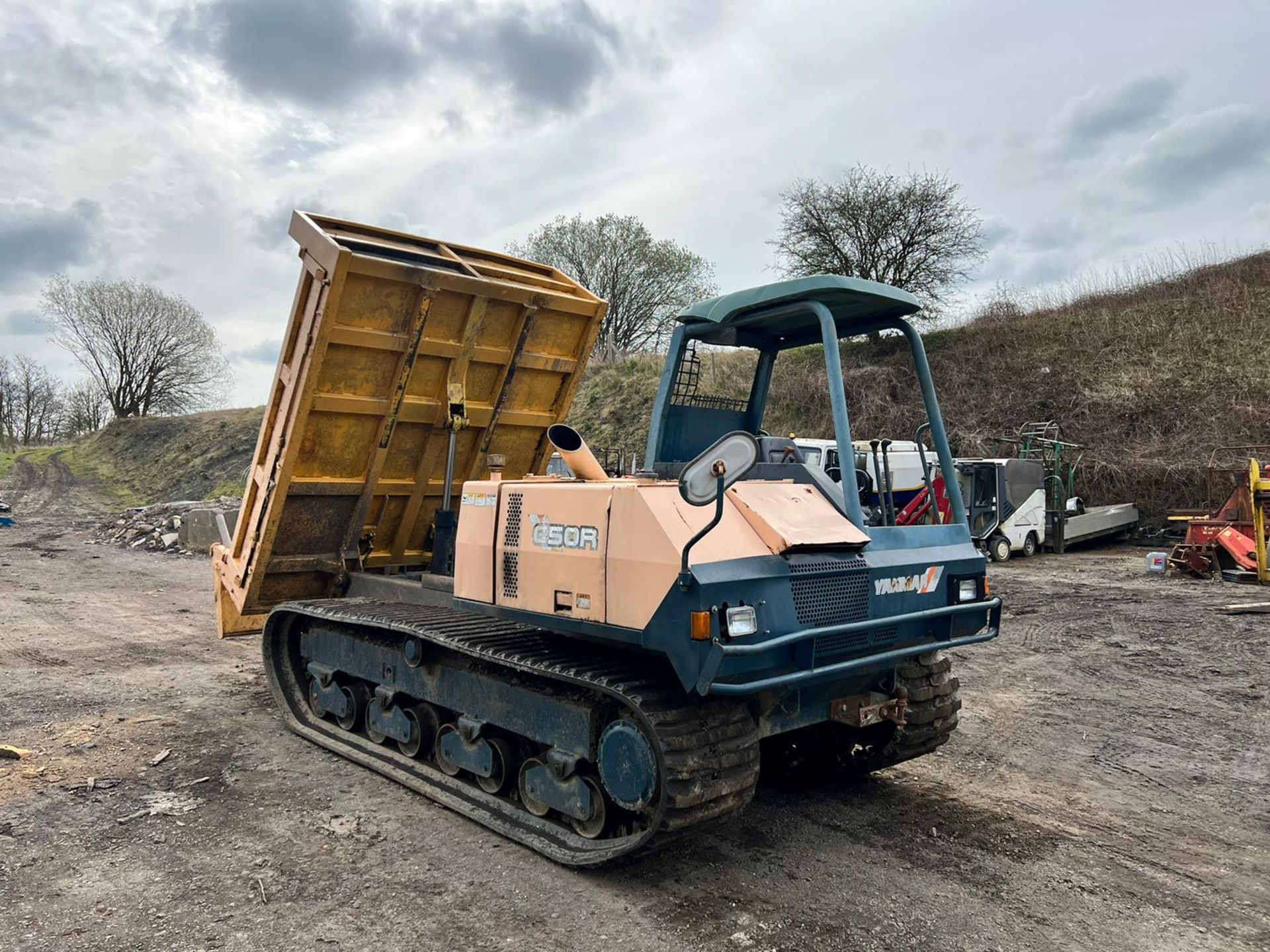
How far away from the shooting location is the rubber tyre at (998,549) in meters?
15.8

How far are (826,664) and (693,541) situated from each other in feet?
2.95

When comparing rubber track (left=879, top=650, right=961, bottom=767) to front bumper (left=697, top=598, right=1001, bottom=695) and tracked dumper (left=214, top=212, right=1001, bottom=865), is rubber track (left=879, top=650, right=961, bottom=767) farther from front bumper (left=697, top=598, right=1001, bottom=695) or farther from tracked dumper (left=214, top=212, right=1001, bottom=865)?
front bumper (left=697, top=598, right=1001, bottom=695)

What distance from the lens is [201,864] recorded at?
393cm

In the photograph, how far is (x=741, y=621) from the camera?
11.1 ft

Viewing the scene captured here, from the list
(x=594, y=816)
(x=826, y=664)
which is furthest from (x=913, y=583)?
(x=594, y=816)

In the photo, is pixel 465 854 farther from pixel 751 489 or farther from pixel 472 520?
pixel 751 489

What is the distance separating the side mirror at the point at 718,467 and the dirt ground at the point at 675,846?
5.34ft


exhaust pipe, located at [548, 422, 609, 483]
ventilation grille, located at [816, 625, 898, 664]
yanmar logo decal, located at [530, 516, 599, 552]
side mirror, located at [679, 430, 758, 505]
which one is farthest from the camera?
exhaust pipe, located at [548, 422, 609, 483]

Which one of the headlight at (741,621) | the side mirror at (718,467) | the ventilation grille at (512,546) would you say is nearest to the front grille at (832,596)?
the headlight at (741,621)

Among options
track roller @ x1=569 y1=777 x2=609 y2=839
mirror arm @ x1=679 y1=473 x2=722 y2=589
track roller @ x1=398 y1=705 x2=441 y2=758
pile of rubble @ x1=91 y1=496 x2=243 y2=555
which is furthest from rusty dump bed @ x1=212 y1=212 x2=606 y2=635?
pile of rubble @ x1=91 y1=496 x2=243 y2=555

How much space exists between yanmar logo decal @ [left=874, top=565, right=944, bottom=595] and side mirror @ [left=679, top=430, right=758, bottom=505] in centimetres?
103

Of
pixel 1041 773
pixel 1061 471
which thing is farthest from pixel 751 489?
pixel 1061 471

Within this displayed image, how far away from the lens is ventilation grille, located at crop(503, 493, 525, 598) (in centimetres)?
420

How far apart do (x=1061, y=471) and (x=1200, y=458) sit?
2500 millimetres
